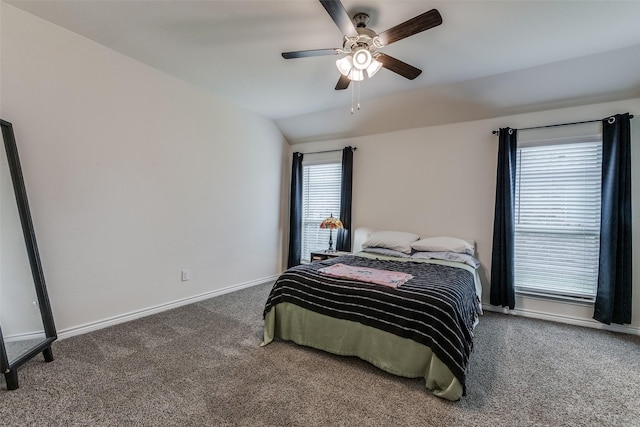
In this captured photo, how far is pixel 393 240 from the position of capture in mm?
3527

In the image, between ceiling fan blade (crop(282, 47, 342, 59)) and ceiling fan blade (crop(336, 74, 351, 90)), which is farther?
ceiling fan blade (crop(336, 74, 351, 90))

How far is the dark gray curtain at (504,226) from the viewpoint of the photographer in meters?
3.19

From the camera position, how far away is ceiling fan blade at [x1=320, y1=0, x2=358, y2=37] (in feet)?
5.18

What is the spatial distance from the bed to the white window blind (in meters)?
0.97

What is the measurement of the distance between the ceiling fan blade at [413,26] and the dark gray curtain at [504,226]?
207cm

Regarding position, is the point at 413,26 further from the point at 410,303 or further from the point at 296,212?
the point at 296,212

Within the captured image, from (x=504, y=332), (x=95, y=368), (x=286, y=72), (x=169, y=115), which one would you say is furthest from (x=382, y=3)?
(x=95, y=368)

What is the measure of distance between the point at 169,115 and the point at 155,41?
2.59ft

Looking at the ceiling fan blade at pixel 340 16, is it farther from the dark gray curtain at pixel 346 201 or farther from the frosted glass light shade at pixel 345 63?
the dark gray curtain at pixel 346 201

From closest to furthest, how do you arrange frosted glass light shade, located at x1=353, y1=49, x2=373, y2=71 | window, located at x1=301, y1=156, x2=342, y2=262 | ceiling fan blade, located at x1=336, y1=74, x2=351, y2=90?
frosted glass light shade, located at x1=353, y1=49, x2=373, y2=71
ceiling fan blade, located at x1=336, y1=74, x2=351, y2=90
window, located at x1=301, y1=156, x2=342, y2=262

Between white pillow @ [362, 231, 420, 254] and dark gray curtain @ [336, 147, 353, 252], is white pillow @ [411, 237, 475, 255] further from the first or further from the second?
dark gray curtain @ [336, 147, 353, 252]

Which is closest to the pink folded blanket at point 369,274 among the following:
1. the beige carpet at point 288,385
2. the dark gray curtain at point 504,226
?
the beige carpet at point 288,385

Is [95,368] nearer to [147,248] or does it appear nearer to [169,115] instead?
[147,248]

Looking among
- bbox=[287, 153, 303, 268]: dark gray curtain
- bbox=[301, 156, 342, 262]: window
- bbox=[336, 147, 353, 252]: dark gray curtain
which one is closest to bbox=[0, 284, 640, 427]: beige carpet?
bbox=[336, 147, 353, 252]: dark gray curtain
